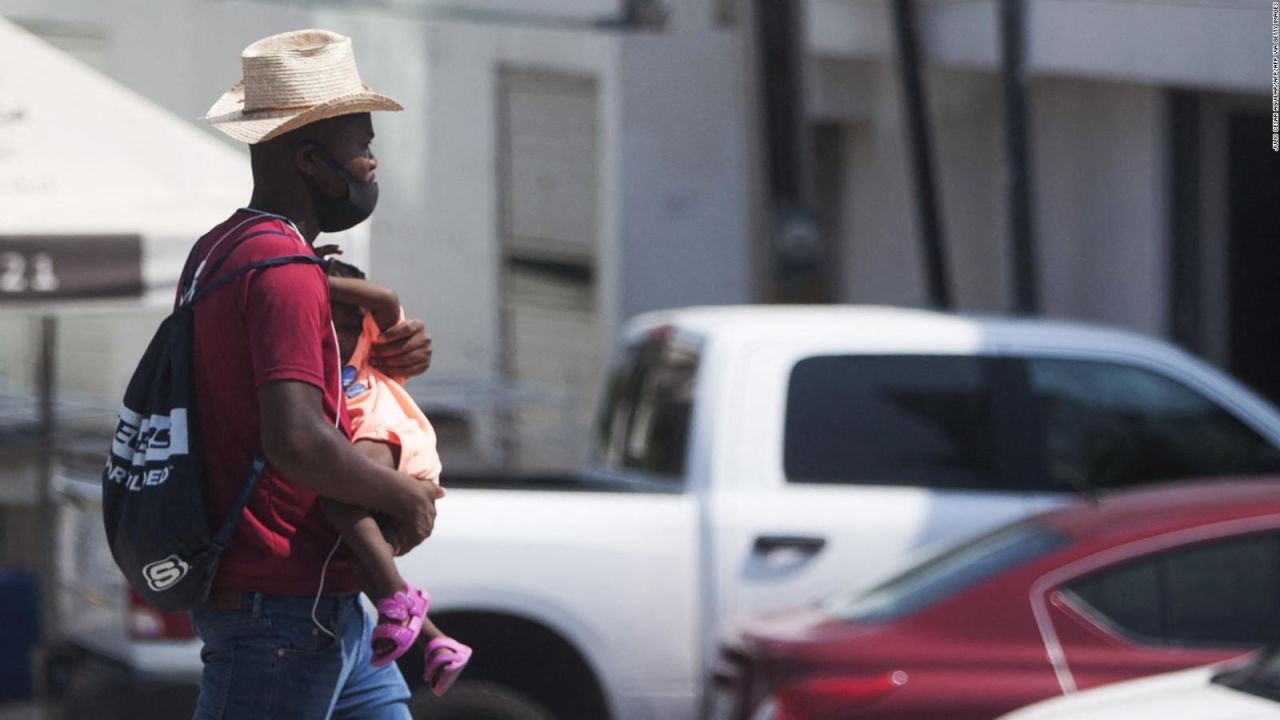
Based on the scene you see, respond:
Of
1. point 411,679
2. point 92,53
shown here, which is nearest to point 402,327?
point 411,679

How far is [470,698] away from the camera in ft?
18.8

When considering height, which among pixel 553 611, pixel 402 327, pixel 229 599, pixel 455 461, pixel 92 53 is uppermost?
pixel 92 53

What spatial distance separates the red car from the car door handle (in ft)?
3.14

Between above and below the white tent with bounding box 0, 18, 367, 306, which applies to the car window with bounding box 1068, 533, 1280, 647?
below

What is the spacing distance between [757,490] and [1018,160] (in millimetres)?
4687

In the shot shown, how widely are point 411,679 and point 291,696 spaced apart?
9.33 ft

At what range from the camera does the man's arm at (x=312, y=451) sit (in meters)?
2.69

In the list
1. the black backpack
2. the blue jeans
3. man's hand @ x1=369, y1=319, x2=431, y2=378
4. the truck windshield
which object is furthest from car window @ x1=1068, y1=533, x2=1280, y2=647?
the black backpack

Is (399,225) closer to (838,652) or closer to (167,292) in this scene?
(167,292)

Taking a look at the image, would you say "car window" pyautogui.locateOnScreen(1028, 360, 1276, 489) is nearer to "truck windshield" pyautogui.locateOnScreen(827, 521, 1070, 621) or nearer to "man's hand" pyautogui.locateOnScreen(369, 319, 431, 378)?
"truck windshield" pyautogui.locateOnScreen(827, 521, 1070, 621)

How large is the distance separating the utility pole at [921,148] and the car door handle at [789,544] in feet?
19.4

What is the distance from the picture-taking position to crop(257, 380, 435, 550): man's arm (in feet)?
8.81

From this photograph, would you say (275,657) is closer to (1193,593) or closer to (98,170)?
(1193,593)

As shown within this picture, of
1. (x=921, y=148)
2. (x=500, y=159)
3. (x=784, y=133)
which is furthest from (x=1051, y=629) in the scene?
(x=500, y=159)
